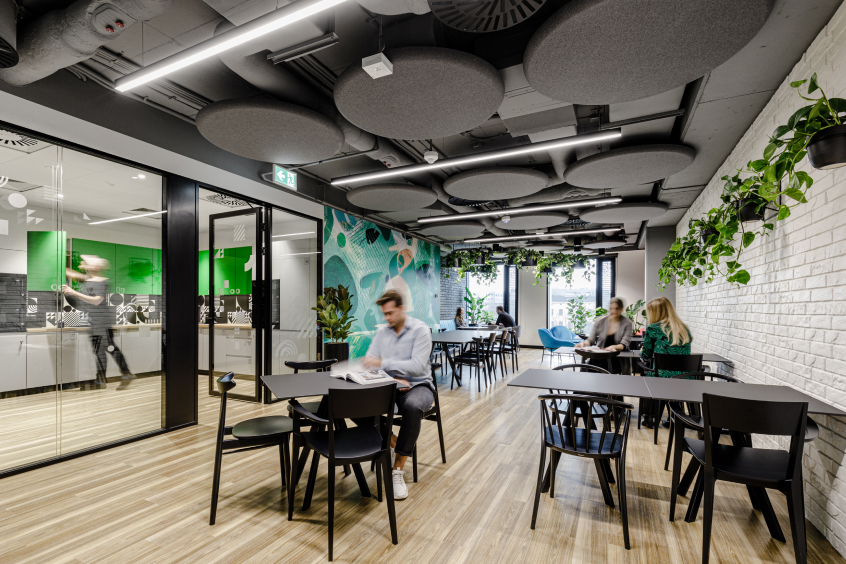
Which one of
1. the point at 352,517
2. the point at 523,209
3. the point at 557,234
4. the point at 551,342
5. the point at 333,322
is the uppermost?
the point at 523,209

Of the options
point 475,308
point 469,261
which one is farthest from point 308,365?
point 475,308

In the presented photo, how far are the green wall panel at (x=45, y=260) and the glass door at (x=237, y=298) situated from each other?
2.35 m

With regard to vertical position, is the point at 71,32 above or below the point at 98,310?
above

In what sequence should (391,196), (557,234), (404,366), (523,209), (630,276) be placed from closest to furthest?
(404,366) → (391,196) → (523,209) → (557,234) → (630,276)

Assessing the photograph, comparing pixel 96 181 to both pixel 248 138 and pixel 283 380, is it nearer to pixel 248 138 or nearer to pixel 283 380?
pixel 248 138

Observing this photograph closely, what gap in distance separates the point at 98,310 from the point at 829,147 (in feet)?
A: 17.8

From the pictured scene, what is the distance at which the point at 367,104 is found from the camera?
3.22 metres

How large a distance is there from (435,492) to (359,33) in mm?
3653

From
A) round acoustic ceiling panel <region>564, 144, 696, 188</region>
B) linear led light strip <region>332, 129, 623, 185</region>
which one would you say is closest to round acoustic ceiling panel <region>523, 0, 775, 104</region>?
linear led light strip <region>332, 129, 623, 185</region>

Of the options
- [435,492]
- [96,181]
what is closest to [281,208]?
[96,181]

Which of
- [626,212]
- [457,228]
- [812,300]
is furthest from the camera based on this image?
[457,228]

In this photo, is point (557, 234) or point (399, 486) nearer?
point (399, 486)

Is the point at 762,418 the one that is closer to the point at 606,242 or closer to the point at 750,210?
the point at 750,210

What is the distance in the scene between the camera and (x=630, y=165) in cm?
460
